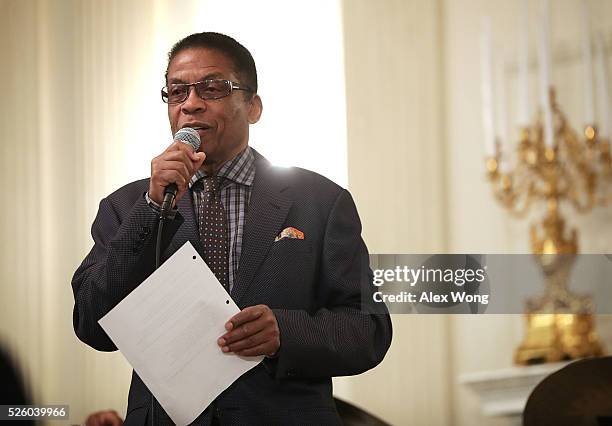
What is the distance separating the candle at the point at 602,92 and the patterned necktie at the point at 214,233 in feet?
3.72

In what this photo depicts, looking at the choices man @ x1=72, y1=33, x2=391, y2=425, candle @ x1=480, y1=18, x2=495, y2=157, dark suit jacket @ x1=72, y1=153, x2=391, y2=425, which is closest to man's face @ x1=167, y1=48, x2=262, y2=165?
man @ x1=72, y1=33, x2=391, y2=425

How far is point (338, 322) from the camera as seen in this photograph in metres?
1.77

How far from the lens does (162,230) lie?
165cm

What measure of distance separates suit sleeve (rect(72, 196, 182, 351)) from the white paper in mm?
54

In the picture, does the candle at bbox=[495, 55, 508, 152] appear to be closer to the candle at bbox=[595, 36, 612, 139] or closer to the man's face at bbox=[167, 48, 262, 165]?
the candle at bbox=[595, 36, 612, 139]

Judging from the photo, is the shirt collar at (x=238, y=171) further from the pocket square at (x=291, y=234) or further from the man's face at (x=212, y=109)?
the pocket square at (x=291, y=234)

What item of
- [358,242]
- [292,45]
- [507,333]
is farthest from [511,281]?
[292,45]

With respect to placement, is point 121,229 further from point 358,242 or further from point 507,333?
point 507,333

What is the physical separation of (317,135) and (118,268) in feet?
3.09

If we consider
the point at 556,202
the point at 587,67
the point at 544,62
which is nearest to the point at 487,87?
the point at 544,62

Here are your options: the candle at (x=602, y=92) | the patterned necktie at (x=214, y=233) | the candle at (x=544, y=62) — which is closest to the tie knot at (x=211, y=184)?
the patterned necktie at (x=214, y=233)

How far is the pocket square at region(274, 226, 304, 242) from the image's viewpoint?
1.87 meters

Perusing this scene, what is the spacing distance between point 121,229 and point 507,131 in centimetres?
122

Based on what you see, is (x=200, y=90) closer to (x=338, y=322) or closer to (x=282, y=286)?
(x=282, y=286)
